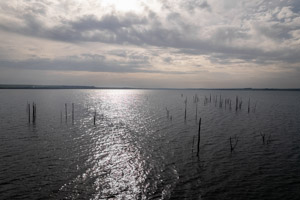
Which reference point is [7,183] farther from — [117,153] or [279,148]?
[279,148]

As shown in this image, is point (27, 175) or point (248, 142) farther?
point (248, 142)

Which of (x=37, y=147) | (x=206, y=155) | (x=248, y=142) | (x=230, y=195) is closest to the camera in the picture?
(x=230, y=195)

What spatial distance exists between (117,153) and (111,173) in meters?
5.32

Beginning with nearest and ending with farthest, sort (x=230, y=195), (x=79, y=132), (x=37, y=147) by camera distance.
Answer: (x=230, y=195)
(x=37, y=147)
(x=79, y=132)

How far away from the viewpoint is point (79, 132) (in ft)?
107

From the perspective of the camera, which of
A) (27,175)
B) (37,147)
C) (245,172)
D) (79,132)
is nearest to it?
(27,175)

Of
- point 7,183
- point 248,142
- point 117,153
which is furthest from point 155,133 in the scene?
point 7,183

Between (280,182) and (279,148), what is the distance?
1028cm

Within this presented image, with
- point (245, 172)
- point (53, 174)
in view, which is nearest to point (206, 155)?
point (245, 172)

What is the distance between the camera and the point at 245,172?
17625mm

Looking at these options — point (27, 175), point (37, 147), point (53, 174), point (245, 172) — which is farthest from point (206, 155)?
point (37, 147)

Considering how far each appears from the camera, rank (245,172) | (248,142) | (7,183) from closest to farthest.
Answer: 1. (7,183)
2. (245,172)
3. (248,142)

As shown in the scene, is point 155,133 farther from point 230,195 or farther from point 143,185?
point 230,195

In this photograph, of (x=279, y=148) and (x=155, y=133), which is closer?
(x=279, y=148)
